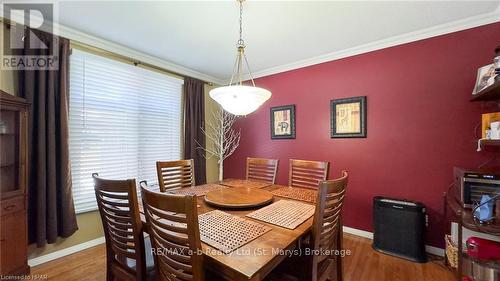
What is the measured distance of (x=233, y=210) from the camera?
150 centimetres

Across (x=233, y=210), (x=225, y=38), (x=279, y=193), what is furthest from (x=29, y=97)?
(x=279, y=193)

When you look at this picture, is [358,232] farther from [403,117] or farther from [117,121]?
[117,121]

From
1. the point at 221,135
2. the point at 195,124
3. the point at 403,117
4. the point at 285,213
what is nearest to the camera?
the point at 285,213

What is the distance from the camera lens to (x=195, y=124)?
3506 millimetres

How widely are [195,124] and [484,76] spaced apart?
342cm

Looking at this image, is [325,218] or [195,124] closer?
[325,218]

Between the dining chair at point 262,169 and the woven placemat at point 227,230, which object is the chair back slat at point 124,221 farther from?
the dining chair at point 262,169

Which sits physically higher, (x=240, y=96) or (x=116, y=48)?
(x=116, y=48)

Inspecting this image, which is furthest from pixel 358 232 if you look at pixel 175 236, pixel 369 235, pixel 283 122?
pixel 175 236

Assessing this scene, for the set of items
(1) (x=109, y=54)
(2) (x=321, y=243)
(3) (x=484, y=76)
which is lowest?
(2) (x=321, y=243)

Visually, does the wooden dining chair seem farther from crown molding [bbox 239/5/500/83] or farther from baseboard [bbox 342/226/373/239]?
crown molding [bbox 239/5/500/83]

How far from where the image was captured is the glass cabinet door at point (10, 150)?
1738 mm

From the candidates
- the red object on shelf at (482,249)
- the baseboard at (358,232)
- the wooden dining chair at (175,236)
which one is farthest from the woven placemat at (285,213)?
the baseboard at (358,232)

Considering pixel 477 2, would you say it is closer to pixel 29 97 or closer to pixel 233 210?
pixel 233 210
